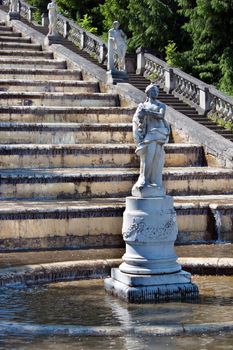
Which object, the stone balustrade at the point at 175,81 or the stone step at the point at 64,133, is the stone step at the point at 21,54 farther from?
the stone step at the point at 64,133

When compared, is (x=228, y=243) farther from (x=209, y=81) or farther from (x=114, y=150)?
(x=209, y=81)

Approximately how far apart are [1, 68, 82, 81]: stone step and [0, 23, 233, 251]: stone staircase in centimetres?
3

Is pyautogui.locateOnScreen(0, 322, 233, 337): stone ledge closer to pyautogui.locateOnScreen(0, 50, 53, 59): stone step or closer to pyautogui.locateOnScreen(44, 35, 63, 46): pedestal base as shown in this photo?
pyautogui.locateOnScreen(0, 50, 53, 59): stone step

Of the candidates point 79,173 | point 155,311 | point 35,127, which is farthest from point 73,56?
point 155,311

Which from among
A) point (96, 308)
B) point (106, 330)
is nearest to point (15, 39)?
point (96, 308)

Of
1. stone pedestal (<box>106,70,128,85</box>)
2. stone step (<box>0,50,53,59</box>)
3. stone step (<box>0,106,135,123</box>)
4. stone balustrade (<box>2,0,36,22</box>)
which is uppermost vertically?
stone balustrade (<box>2,0,36,22</box>)

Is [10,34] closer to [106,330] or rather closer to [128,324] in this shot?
[128,324]

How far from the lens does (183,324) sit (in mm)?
9297

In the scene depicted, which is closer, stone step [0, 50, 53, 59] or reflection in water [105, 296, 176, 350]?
reflection in water [105, 296, 176, 350]

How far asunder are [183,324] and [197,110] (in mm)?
16405

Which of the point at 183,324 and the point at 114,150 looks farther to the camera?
the point at 114,150

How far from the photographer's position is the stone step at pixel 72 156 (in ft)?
62.2

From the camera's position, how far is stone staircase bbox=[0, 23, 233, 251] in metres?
15.2

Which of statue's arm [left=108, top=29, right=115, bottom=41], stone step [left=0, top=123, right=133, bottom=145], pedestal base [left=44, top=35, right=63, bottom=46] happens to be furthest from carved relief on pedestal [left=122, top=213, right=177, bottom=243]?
pedestal base [left=44, top=35, right=63, bottom=46]
